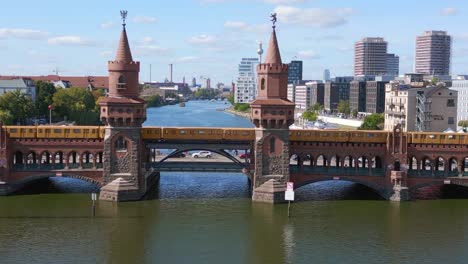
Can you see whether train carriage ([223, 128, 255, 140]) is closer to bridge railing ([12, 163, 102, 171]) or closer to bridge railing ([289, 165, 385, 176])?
bridge railing ([289, 165, 385, 176])

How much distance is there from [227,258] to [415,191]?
34.7m

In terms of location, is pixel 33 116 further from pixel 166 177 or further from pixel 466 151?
pixel 466 151

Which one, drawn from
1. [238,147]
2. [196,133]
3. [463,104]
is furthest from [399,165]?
[463,104]

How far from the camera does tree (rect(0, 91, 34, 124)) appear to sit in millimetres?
129250

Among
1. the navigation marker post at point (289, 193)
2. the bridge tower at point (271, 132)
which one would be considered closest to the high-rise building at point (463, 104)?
the bridge tower at point (271, 132)

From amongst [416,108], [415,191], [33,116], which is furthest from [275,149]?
[33,116]

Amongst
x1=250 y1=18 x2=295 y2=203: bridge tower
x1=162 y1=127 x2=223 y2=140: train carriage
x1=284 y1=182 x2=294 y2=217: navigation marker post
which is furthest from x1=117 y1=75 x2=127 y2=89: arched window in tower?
x1=284 y1=182 x2=294 y2=217: navigation marker post

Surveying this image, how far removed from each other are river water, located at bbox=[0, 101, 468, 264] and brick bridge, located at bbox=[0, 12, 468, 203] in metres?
2.59

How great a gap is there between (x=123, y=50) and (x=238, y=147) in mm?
16974

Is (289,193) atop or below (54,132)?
below

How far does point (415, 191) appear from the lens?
250 feet

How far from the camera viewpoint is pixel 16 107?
13125 centimetres

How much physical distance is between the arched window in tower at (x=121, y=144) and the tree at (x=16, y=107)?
6273 cm

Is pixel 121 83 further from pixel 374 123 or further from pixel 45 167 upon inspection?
pixel 374 123
